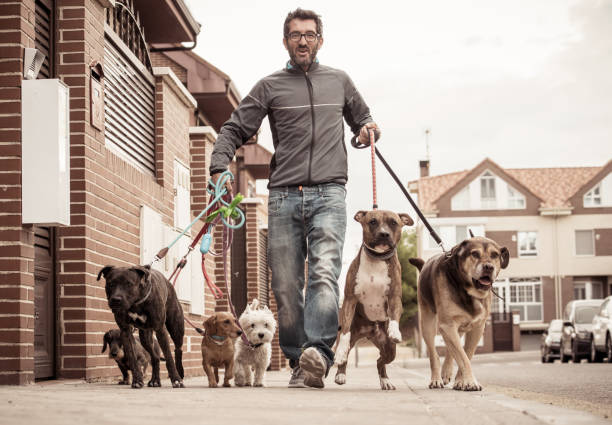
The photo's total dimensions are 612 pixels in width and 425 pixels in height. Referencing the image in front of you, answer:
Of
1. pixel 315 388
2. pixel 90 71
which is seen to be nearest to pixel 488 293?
pixel 315 388

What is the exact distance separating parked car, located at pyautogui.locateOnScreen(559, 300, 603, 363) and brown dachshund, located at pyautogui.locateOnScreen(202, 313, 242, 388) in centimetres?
1890

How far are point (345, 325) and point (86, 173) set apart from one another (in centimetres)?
286

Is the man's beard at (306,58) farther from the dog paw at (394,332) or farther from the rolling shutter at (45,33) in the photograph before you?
the rolling shutter at (45,33)

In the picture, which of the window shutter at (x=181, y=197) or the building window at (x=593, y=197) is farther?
the building window at (x=593, y=197)

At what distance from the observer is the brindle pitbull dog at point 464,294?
720 centimetres

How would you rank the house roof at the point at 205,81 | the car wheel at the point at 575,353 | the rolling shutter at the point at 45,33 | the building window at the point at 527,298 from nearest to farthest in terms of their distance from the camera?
the rolling shutter at the point at 45,33 < the house roof at the point at 205,81 < the car wheel at the point at 575,353 < the building window at the point at 527,298

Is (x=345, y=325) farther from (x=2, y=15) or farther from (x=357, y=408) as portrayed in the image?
(x=2, y=15)

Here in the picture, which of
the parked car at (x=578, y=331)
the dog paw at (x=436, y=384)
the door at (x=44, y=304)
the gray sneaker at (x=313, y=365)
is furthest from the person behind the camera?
the parked car at (x=578, y=331)

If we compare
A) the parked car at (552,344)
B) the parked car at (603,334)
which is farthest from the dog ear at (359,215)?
the parked car at (552,344)

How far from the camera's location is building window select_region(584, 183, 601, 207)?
190ft

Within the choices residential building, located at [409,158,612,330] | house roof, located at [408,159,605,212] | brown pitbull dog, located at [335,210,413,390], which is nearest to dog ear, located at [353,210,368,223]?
brown pitbull dog, located at [335,210,413,390]

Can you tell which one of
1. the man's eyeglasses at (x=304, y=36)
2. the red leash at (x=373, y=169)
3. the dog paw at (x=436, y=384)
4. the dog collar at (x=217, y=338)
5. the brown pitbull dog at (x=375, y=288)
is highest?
the man's eyeglasses at (x=304, y=36)

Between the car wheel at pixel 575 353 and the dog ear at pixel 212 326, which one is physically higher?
the dog ear at pixel 212 326

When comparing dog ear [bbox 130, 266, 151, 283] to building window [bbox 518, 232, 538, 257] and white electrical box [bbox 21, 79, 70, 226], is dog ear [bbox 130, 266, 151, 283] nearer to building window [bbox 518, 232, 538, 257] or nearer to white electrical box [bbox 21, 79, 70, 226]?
white electrical box [bbox 21, 79, 70, 226]
